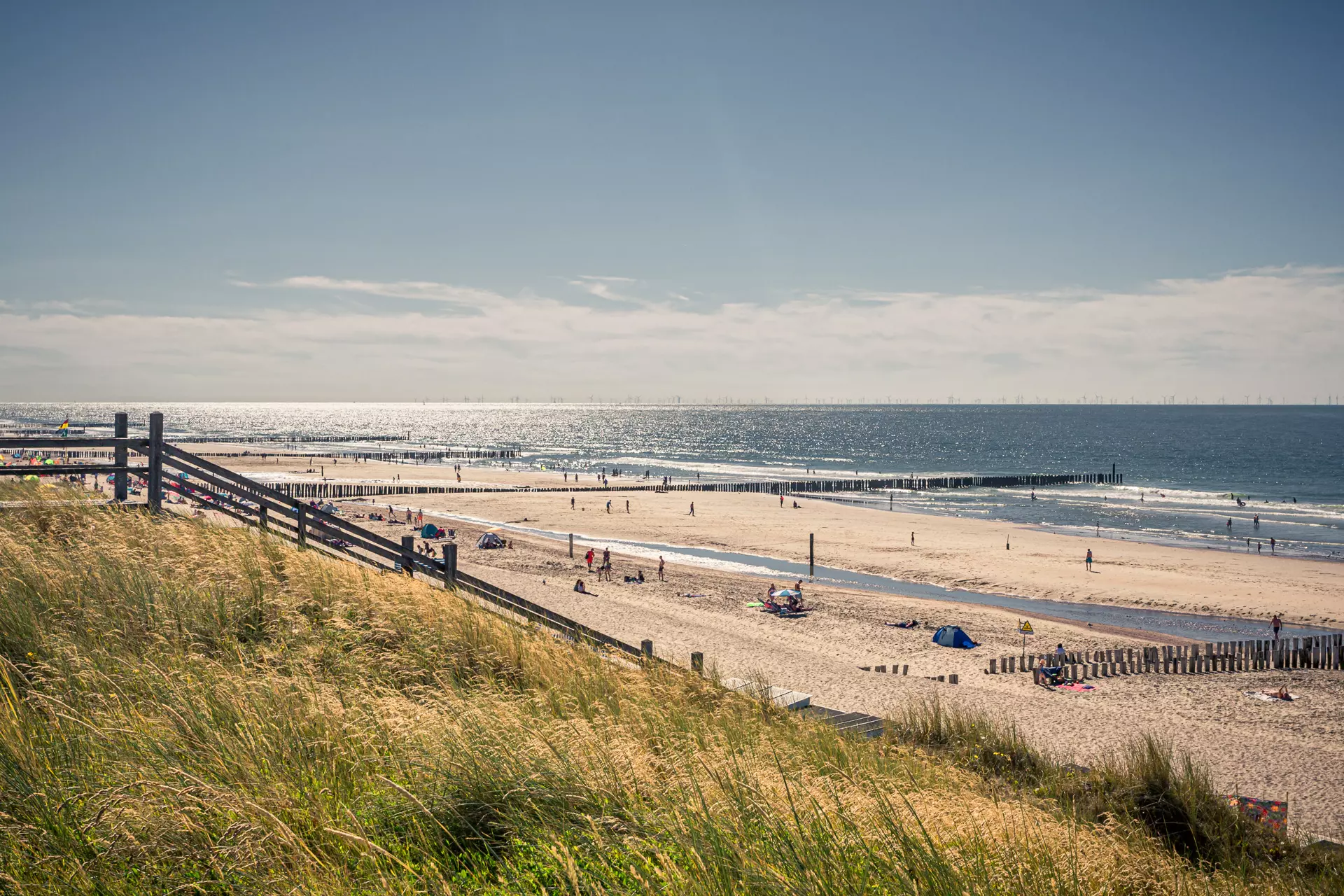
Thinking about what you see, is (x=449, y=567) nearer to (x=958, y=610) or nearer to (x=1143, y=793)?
(x=1143, y=793)

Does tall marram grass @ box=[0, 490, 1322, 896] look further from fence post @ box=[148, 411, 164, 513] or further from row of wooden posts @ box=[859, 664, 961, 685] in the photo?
row of wooden posts @ box=[859, 664, 961, 685]

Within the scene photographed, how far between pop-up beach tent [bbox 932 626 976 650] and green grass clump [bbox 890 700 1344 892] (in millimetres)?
15782

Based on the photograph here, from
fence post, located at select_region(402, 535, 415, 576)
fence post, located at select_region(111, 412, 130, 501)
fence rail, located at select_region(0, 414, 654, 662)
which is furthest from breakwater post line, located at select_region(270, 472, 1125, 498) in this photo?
fence post, located at select_region(402, 535, 415, 576)

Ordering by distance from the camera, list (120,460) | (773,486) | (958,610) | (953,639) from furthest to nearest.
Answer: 1. (773,486)
2. (958,610)
3. (953,639)
4. (120,460)

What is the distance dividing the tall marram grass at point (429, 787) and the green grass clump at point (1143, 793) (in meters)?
1.34

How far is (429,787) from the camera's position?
4.41 meters

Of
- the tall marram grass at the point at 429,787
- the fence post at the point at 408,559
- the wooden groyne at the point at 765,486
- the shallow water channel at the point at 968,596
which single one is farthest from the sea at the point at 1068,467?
the tall marram grass at the point at 429,787

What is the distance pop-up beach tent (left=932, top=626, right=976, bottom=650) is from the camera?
26.3 metres

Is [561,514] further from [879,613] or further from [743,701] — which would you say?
[743,701]

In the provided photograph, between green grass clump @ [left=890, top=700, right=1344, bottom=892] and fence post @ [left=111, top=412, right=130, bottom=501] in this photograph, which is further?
fence post @ [left=111, top=412, right=130, bottom=501]

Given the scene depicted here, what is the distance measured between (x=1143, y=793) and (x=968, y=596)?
1125 inches

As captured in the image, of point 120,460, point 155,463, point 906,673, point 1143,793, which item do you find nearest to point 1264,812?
point 1143,793

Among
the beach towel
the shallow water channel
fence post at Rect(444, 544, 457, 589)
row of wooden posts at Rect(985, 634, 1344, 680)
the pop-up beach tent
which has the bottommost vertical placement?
the shallow water channel

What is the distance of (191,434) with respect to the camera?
16075 cm
